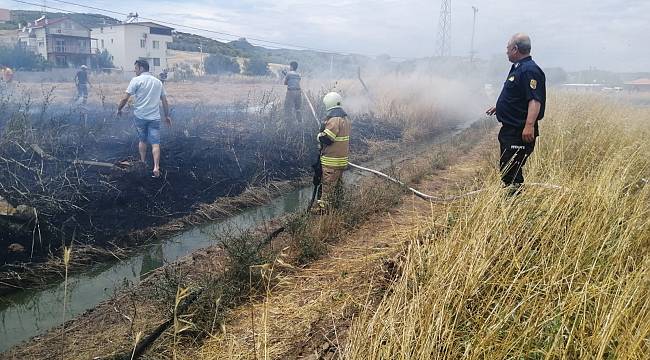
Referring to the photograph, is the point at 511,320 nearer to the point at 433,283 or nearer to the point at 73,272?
the point at 433,283

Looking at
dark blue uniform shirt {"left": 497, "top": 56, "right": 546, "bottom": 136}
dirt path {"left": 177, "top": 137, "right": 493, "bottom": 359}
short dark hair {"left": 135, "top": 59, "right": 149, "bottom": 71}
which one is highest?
short dark hair {"left": 135, "top": 59, "right": 149, "bottom": 71}

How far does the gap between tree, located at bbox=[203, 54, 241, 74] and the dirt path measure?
36673 mm

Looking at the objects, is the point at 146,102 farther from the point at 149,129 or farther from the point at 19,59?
the point at 19,59

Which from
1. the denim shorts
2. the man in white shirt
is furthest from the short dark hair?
the denim shorts

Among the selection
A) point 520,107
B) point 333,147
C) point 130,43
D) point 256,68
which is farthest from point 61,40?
point 520,107

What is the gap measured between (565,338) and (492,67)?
44830mm

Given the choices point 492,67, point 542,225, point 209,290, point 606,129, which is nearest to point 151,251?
point 209,290

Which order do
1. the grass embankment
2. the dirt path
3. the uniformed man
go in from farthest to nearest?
the uniformed man → the dirt path → the grass embankment

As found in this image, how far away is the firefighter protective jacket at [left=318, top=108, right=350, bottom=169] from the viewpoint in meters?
5.93

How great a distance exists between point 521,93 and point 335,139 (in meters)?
2.34

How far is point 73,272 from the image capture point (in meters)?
5.39

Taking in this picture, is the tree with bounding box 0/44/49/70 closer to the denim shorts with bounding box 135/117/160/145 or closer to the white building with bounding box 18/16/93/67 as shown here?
the white building with bounding box 18/16/93/67

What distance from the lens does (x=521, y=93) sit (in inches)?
183

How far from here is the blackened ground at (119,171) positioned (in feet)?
18.7
